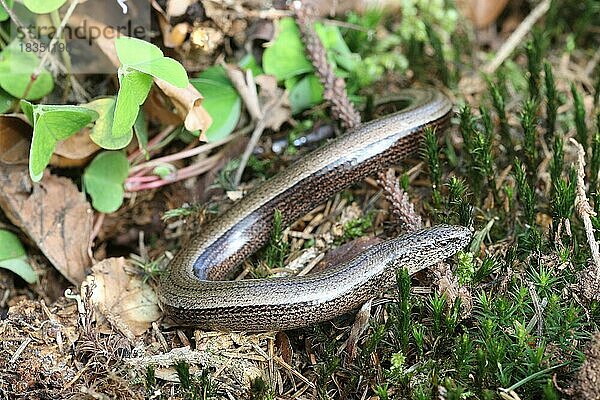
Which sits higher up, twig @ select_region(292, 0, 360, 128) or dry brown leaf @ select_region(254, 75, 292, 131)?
twig @ select_region(292, 0, 360, 128)

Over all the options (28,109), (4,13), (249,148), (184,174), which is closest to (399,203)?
(249,148)

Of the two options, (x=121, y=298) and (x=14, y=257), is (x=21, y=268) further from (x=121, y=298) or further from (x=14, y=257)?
(x=121, y=298)

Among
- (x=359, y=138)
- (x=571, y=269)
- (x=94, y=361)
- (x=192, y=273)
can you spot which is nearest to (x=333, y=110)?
(x=359, y=138)

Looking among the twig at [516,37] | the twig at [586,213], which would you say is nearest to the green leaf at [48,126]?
the twig at [586,213]

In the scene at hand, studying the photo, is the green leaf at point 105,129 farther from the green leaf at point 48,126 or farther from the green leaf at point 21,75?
the green leaf at point 21,75

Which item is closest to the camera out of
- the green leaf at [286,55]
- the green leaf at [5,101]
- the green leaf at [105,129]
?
the green leaf at [105,129]

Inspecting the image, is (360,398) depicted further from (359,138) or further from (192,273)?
(359,138)

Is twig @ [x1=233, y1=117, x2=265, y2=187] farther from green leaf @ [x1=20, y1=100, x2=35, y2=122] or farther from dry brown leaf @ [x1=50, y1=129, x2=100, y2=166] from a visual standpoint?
green leaf @ [x1=20, y1=100, x2=35, y2=122]

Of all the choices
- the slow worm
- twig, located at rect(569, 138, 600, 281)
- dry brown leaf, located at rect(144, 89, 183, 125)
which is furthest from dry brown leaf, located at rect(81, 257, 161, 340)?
twig, located at rect(569, 138, 600, 281)
